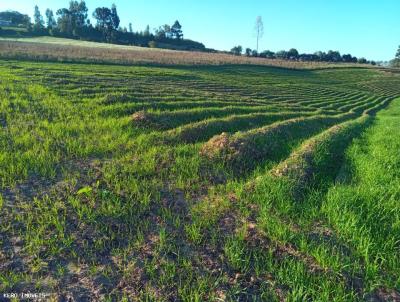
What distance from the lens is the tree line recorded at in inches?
4099

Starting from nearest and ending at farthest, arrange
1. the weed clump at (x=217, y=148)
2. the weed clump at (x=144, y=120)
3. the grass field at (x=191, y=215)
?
the grass field at (x=191, y=215), the weed clump at (x=217, y=148), the weed clump at (x=144, y=120)

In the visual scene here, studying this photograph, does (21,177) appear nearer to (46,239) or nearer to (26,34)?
(46,239)

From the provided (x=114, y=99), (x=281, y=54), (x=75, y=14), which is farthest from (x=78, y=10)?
(x=114, y=99)

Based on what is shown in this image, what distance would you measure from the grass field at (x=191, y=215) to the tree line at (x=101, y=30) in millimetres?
101504

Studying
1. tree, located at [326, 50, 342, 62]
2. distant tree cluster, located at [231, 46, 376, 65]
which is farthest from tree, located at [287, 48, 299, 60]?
tree, located at [326, 50, 342, 62]

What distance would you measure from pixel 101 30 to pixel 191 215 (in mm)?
124215

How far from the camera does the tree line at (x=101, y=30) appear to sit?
342ft

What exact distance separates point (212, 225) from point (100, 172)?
3.09 metres

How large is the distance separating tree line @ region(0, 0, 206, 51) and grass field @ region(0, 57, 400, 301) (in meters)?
102

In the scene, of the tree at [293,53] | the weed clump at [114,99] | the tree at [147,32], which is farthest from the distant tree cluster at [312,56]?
the weed clump at [114,99]

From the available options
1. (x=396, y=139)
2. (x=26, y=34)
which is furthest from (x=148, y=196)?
(x=26, y=34)

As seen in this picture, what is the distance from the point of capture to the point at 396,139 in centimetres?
1196

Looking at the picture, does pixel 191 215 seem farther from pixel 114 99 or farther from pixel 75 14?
pixel 75 14

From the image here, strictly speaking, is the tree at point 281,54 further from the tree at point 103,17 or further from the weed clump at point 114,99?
the weed clump at point 114,99
